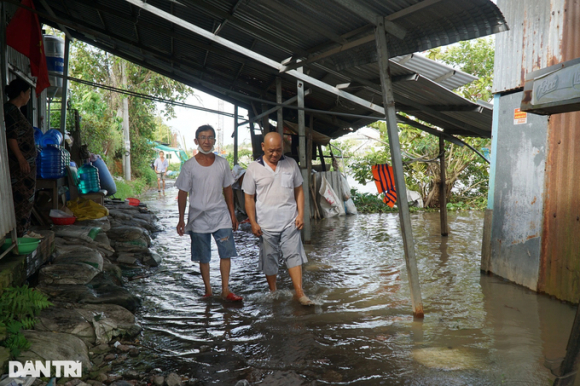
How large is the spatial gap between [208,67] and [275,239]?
6.97m

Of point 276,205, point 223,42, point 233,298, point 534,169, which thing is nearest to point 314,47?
point 276,205

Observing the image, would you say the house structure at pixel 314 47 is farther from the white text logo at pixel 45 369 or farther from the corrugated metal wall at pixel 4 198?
the white text logo at pixel 45 369

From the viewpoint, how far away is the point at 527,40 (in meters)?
5.48

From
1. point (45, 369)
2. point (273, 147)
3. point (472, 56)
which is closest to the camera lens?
point (45, 369)

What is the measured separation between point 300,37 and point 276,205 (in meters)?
2.15

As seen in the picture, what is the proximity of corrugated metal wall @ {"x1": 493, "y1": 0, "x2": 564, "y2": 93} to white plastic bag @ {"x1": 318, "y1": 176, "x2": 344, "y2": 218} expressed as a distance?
7246 mm

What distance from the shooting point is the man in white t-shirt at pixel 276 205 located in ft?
16.3

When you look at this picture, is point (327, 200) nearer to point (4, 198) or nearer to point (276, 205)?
point (276, 205)

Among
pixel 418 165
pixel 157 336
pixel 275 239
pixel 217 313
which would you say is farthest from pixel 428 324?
pixel 418 165

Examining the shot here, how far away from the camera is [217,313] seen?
15.7 ft

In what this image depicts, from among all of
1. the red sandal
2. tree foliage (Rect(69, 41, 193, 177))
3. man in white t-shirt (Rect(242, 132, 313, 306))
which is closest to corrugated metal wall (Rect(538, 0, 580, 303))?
man in white t-shirt (Rect(242, 132, 313, 306))

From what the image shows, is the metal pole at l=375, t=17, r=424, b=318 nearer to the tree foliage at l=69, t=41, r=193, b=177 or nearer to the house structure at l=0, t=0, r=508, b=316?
the house structure at l=0, t=0, r=508, b=316

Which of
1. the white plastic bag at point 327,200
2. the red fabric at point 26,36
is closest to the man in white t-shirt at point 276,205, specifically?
the red fabric at point 26,36

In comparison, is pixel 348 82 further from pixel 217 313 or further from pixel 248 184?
pixel 217 313
